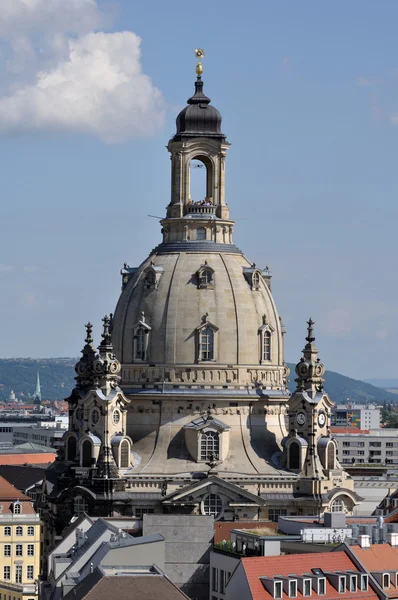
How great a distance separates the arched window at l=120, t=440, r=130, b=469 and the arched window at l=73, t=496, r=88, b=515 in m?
3.99

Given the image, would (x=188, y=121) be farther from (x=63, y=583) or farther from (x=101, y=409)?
(x=63, y=583)

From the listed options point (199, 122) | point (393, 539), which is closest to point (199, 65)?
point (199, 122)

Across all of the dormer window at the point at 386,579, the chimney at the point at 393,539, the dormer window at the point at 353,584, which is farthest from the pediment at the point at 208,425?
the dormer window at the point at 353,584

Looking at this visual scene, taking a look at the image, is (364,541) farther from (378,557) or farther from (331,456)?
(331,456)

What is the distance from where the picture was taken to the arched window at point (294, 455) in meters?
175

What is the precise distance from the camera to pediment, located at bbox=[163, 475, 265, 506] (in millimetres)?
171250

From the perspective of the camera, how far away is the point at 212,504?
172 meters

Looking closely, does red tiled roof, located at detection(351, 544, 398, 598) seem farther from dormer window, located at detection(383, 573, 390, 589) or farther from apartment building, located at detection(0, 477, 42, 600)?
apartment building, located at detection(0, 477, 42, 600)

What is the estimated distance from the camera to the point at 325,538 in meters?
134

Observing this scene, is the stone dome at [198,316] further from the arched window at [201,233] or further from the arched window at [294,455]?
the arched window at [294,455]

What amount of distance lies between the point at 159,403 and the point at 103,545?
47941 mm

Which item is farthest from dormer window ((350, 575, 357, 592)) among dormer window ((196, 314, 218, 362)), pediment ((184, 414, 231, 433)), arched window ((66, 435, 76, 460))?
arched window ((66, 435, 76, 460))

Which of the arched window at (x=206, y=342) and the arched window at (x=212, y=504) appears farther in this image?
the arched window at (x=206, y=342)

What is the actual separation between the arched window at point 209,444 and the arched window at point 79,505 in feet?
32.5
